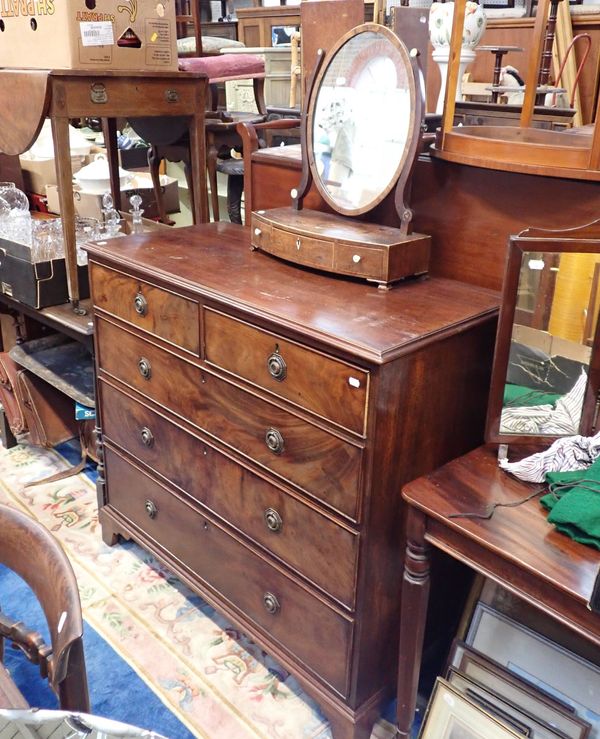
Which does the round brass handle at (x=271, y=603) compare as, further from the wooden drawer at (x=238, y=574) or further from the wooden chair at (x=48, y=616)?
the wooden chair at (x=48, y=616)

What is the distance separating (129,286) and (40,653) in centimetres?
117

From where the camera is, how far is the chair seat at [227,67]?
149 inches

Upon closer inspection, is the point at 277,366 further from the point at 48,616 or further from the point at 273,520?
the point at 48,616

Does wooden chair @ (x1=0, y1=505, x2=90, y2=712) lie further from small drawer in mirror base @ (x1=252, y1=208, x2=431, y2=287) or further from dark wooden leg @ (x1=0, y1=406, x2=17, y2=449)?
dark wooden leg @ (x1=0, y1=406, x2=17, y2=449)

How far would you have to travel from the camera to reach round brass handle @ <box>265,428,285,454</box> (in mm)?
1593

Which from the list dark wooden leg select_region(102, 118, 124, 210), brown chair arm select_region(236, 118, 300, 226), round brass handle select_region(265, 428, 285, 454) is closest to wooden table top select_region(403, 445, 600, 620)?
round brass handle select_region(265, 428, 285, 454)

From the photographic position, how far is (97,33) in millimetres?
2219

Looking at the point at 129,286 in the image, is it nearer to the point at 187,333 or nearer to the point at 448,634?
the point at 187,333

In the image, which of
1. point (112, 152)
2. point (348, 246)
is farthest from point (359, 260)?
point (112, 152)

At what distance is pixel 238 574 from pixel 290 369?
0.67m

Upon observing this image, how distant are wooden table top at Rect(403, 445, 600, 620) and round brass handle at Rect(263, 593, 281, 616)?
0.57m

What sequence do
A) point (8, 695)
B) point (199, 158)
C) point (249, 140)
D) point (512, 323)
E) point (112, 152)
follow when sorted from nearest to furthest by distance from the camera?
point (8, 695) < point (512, 323) < point (249, 140) < point (199, 158) < point (112, 152)

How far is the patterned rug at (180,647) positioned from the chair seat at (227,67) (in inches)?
94.7

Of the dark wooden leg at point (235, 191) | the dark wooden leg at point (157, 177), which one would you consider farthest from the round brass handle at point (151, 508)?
the dark wooden leg at point (235, 191)
